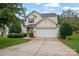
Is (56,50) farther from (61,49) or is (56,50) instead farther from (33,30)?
(33,30)

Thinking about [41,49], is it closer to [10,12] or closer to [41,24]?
[41,24]

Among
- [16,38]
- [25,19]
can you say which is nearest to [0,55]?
[16,38]

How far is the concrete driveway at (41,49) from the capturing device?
10859mm

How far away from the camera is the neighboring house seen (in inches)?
454

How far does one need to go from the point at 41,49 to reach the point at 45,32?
88 centimetres

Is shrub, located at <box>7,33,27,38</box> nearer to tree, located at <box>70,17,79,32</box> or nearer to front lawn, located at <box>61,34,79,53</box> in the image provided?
front lawn, located at <box>61,34,79,53</box>

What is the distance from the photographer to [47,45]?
38.7 feet

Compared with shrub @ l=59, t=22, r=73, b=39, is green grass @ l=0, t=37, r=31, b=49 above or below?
below

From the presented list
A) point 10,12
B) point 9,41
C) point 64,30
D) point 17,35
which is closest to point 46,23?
point 64,30

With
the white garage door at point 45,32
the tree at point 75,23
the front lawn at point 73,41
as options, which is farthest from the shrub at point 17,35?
the tree at point 75,23

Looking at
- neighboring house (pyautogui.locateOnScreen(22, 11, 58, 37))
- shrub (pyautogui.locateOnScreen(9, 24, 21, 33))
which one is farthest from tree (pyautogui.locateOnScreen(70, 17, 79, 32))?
shrub (pyautogui.locateOnScreen(9, 24, 21, 33))

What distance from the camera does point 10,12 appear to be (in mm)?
11984

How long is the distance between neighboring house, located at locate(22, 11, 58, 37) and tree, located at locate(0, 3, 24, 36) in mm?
518

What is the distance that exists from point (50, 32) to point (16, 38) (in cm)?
122
